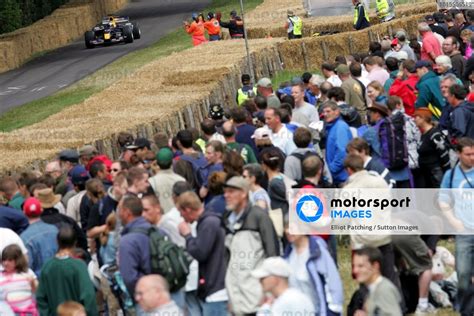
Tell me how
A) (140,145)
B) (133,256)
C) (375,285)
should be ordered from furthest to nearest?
(140,145), (133,256), (375,285)

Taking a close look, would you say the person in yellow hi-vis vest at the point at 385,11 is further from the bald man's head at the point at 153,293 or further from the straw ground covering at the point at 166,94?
the bald man's head at the point at 153,293

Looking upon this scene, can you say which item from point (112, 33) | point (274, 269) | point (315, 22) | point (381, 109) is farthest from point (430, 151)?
point (112, 33)

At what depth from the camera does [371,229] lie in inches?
536

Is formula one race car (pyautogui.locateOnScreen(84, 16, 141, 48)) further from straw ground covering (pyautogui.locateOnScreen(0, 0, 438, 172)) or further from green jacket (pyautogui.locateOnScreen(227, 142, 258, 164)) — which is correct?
green jacket (pyautogui.locateOnScreen(227, 142, 258, 164))

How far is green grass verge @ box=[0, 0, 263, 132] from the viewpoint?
116ft

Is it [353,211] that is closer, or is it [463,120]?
[353,211]

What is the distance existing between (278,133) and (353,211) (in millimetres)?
3207

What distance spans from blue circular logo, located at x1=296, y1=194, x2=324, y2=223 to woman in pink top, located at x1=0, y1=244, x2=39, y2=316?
2.84 metres

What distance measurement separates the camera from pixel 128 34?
53.3 metres

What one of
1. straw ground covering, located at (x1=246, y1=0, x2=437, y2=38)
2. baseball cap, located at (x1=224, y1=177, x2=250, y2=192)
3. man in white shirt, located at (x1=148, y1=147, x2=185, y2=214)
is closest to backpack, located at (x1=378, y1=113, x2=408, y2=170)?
man in white shirt, located at (x1=148, y1=147, x2=185, y2=214)

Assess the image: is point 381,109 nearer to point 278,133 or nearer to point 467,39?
point 278,133

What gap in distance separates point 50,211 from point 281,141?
376 cm

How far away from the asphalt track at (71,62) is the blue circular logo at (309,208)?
25.8 meters

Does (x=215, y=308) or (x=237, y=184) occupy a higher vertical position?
(x=237, y=184)
